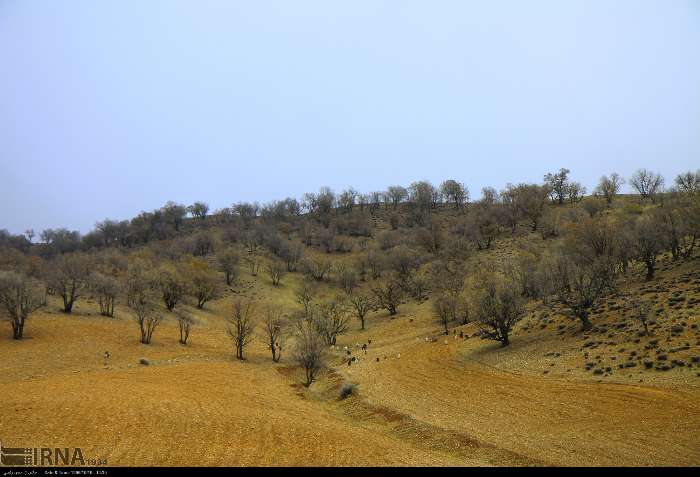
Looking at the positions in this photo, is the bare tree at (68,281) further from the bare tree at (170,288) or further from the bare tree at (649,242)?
the bare tree at (649,242)

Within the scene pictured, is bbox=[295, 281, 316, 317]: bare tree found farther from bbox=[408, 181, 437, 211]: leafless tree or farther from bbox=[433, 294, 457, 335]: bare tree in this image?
bbox=[408, 181, 437, 211]: leafless tree

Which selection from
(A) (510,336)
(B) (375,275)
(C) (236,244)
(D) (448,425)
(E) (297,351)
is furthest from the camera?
(C) (236,244)

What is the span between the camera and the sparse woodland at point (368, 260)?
37719 mm

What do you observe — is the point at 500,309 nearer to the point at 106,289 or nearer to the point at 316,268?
the point at 106,289

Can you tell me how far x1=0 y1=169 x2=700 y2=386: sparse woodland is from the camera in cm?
3772

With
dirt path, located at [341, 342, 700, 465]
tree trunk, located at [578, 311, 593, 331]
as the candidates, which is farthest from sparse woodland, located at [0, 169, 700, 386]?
dirt path, located at [341, 342, 700, 465]

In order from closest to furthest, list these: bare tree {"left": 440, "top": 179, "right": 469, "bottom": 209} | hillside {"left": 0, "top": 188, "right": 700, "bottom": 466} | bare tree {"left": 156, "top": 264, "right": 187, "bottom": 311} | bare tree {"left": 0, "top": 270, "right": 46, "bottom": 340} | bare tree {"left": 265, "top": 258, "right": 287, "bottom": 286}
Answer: hillside {"left": 0, "top": 188, "right": 700, "bottom": 466} → bare tree {"left": 0, "top": 270, "right": 46, "bottom": 340} → bare tree {"left": 156, "top": 264, "right": 187, "bottom": 311} → bare tree {"left": 265, "top": 258, "right": 287, "bottom": 286} → bare tree {"left": 440, "top": 179, "right": 469, "bottom": 209}

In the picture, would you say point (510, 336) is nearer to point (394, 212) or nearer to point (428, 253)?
point (428, 253)

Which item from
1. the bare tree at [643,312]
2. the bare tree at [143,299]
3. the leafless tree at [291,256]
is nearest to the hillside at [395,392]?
the bare tree at [643,312]

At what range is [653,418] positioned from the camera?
16.9m

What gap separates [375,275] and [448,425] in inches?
2217

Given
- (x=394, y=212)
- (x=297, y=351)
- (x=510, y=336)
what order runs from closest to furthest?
(x=297, y=351) < (x=510, y=336) < (x=394, y=212)
